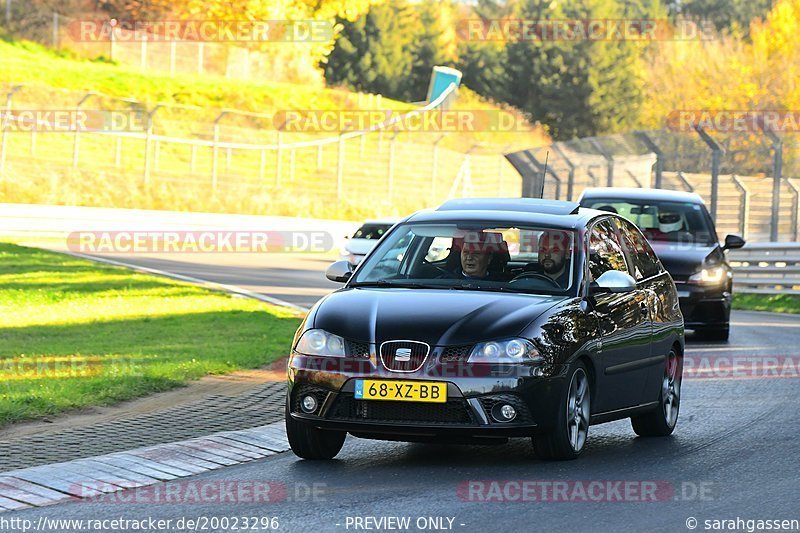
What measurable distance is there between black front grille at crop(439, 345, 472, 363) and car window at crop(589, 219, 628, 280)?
1499 millimetres

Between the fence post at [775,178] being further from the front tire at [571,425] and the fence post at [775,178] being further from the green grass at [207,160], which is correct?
the front tire at [571,425]

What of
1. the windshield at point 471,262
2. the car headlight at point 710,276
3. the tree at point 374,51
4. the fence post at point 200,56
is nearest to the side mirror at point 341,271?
the windshield at point 471,262

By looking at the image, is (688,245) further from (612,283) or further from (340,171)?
(340,171)

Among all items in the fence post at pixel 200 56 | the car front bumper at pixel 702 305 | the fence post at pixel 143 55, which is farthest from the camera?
the fence post at pixel 200 56

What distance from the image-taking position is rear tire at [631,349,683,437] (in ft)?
33.4

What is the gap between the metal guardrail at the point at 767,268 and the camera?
27.2 m

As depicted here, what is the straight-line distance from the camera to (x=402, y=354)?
827cm

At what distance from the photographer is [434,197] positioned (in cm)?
5453

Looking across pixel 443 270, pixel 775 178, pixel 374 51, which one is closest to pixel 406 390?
pixel 443 270

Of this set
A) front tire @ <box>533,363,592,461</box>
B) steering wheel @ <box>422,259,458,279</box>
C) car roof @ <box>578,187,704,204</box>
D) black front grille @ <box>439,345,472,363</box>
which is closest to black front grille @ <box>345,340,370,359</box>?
black front grille @ <box>439,345,472,363</box>

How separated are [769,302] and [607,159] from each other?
510 centimetres

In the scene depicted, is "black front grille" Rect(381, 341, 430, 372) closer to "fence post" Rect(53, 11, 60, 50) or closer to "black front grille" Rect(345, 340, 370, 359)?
"black front grille" Rect(345, 340, 370, 359)

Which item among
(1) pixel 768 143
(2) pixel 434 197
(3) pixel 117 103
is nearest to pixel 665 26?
(2) pixel 434 197

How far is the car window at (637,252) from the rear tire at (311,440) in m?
2.51
